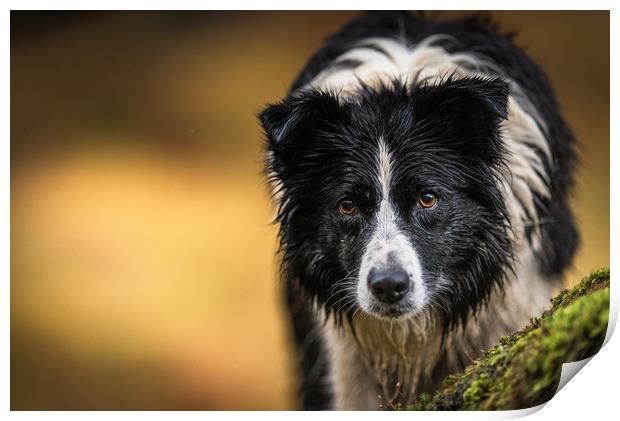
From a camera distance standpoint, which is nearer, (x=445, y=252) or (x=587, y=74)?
(x=445, y=252)

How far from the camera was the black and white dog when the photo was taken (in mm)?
3037

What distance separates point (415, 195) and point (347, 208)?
0.26 m

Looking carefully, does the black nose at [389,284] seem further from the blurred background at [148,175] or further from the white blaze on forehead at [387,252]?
the blurred background at [148,175]

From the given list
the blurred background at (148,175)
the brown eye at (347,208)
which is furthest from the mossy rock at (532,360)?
the blurred background at (148,175)

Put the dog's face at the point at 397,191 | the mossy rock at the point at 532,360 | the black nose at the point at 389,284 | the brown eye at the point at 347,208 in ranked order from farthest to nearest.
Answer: the brown eye at the point at 347,208 < the dog's face at the point at 397,191 < the black nose at the point at 389,284 < the mossy rock at the point at 532,360

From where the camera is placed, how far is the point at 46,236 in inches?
139

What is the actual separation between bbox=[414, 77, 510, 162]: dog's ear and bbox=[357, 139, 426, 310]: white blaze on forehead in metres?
0.30

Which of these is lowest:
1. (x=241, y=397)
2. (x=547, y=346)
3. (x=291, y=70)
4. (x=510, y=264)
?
(x=241, y=397)

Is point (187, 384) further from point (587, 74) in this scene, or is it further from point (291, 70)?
point (587, 74)

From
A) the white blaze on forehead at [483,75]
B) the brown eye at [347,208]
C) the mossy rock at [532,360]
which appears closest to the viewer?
the mossy rock at [532,360]

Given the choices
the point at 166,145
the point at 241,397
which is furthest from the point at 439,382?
the point at 166,145

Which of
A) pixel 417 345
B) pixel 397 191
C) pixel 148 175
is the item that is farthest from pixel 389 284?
pixel 148 175

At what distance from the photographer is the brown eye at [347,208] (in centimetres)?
310

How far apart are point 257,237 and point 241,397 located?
110 centimetres
